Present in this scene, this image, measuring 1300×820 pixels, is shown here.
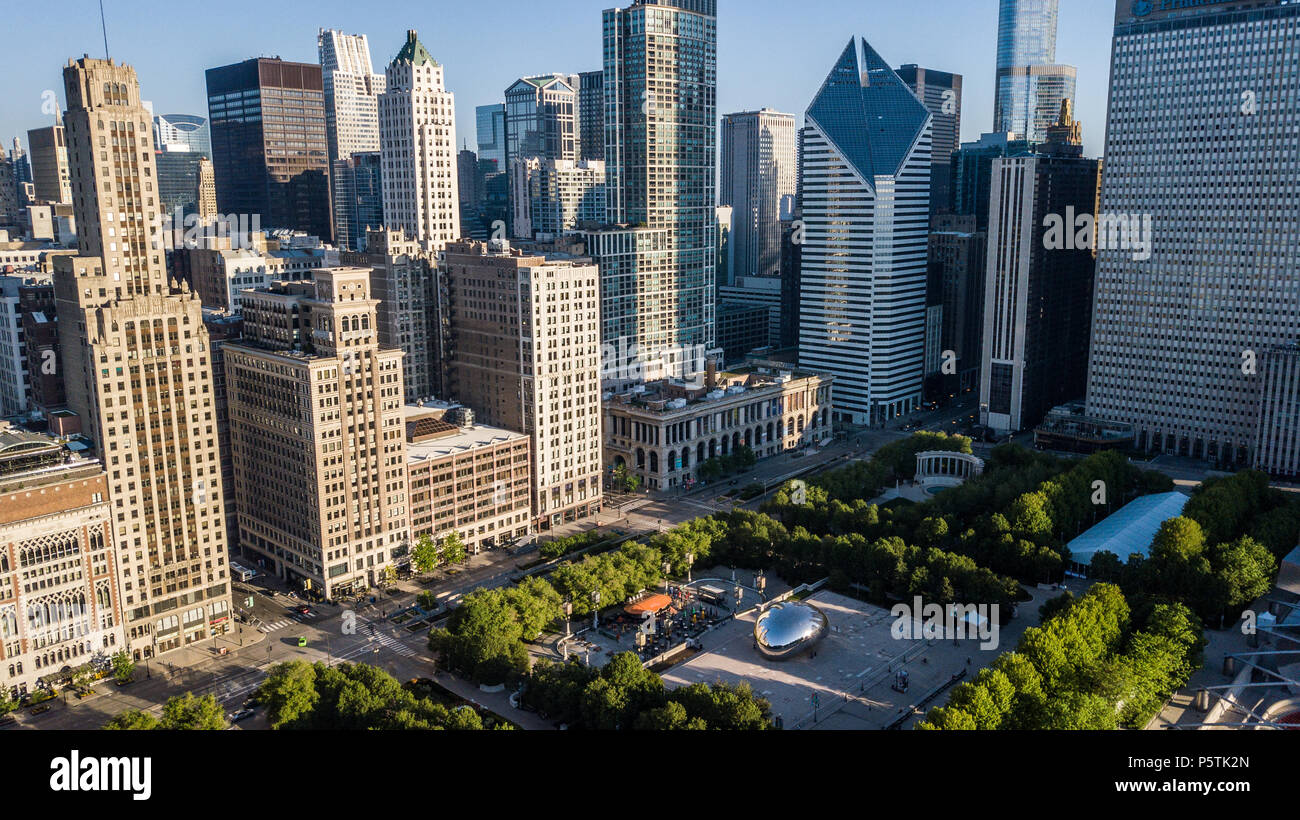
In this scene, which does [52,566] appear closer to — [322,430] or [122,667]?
[122,667]

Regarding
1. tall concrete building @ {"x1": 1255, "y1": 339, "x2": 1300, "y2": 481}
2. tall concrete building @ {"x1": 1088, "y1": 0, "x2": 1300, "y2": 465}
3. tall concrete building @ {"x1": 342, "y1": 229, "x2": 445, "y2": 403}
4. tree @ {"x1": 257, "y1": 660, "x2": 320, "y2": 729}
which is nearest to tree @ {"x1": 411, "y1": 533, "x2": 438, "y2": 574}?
tree @ {"x1": 257, "y1": 660, "x2": 320, "y2": 729}

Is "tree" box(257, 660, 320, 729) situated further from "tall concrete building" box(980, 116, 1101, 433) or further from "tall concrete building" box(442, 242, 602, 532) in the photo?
"tall concrete building" box(980, 116, 1101, 433)

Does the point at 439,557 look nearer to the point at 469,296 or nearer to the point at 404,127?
the point at 469,296

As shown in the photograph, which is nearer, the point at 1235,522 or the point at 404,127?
the point at 1235,522

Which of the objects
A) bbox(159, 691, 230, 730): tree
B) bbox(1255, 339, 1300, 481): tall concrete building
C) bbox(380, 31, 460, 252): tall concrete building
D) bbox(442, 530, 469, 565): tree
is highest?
bbox(380, 31, 460, 252): tall concrete building

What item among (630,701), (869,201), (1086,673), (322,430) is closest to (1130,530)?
(1086,673)
